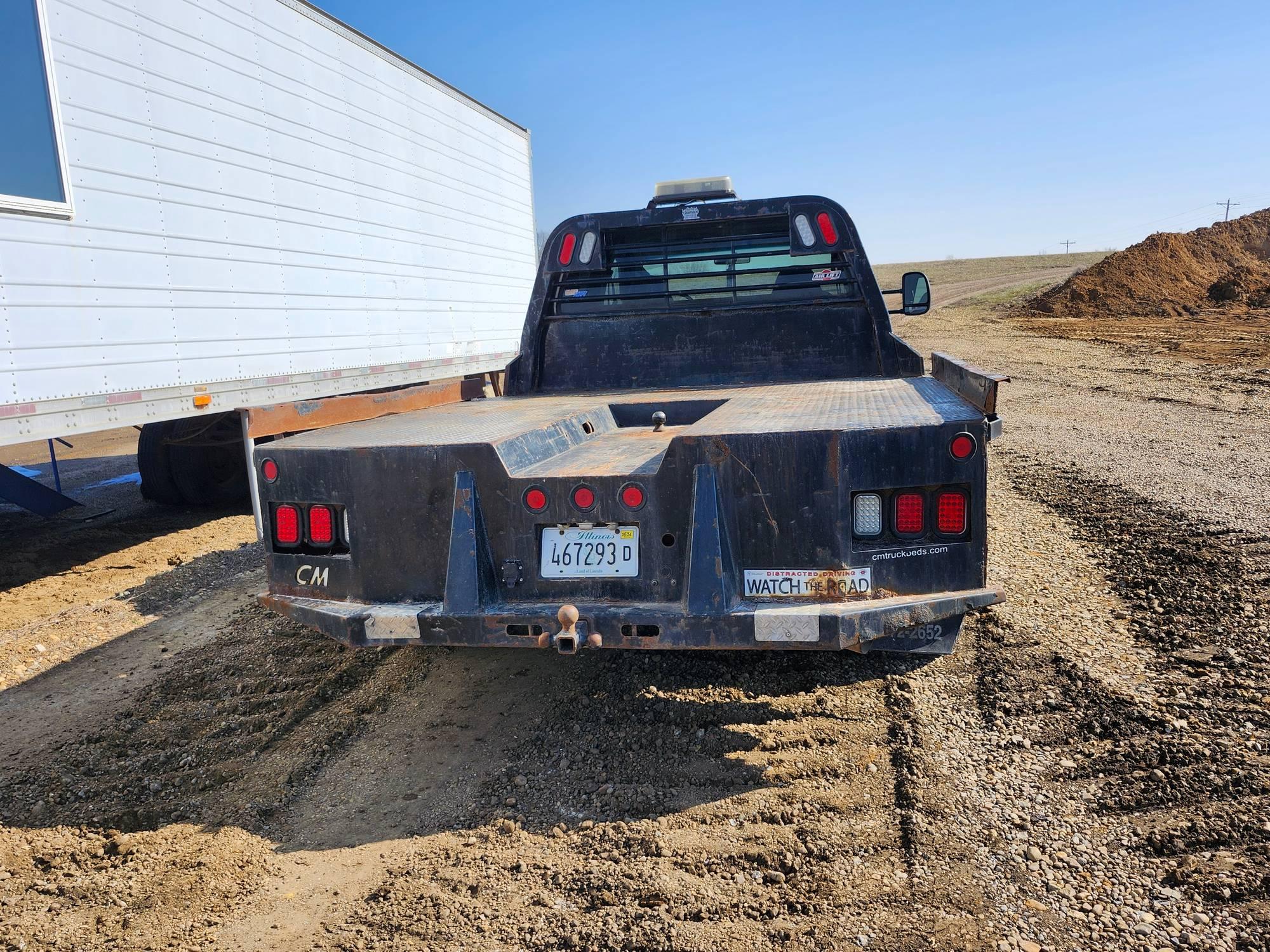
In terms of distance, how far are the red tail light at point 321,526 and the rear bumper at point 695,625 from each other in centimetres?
28

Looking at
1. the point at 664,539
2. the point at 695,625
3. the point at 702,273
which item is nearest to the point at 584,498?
the point at 664,539

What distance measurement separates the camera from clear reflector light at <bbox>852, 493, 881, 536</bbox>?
114 inches

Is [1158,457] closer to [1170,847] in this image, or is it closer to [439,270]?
[1170,847]

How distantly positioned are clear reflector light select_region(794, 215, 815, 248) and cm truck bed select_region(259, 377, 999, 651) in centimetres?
242

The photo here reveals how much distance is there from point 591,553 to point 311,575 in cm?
117

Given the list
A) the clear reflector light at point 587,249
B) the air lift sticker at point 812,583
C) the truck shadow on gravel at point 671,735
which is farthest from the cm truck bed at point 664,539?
the clear reflector light at point 587,249

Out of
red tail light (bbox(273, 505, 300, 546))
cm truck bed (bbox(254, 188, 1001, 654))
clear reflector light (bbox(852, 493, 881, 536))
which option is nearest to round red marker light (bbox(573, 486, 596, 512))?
cm truck bed (bbox(254, 188, 1001, 654))

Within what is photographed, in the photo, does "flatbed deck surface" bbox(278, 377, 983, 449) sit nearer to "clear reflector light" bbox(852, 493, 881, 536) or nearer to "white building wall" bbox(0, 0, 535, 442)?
"clear reflector light" bbox(852, 493, 881, 536)

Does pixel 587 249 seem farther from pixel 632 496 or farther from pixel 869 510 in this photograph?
pixel 869 510

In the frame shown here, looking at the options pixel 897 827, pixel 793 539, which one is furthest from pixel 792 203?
pixel 897 827

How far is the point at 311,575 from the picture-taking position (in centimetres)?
328

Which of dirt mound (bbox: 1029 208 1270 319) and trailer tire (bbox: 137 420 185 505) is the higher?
dirt mound (bbox: 1029 208 1270 319)

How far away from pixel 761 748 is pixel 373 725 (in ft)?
5.65

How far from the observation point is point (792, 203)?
5.41 meters
